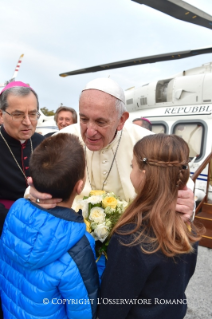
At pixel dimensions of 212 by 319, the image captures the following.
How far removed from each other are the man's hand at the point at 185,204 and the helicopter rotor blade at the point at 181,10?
2.29 metres

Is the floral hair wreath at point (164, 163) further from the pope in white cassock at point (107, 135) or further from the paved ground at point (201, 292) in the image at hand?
the paved ground at point (201, 292)

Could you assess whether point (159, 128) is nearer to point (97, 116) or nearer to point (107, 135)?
point (107, 135)

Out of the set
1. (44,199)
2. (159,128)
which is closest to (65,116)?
(159,128)

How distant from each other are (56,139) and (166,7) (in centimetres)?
262

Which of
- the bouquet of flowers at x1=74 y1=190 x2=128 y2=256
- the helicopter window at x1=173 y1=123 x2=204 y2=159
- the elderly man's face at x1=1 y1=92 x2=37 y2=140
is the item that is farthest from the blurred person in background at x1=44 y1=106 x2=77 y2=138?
the bouquet of flowers at x1=74 y1=190 x2=128 y2=256

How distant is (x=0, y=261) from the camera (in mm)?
1432

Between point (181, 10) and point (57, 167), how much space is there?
3000 millimetres

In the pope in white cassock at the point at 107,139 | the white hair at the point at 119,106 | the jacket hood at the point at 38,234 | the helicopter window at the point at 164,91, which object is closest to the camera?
the jacket hood at the point at 38,234

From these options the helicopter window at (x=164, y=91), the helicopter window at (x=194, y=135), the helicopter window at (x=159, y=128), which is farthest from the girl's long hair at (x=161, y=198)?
the helicopter window at (x=164, y=91)

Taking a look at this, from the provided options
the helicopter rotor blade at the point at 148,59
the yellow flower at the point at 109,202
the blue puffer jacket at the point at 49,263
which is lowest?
the blue puffer jacket at the point at 49,263

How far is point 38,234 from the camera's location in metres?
1.21

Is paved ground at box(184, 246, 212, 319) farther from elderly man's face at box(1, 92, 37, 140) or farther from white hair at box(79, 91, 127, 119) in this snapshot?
elderly man's face at box(1, 92, 37, 140)

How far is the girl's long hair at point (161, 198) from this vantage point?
1265 mm

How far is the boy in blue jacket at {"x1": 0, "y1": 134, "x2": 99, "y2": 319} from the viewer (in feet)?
3.98
